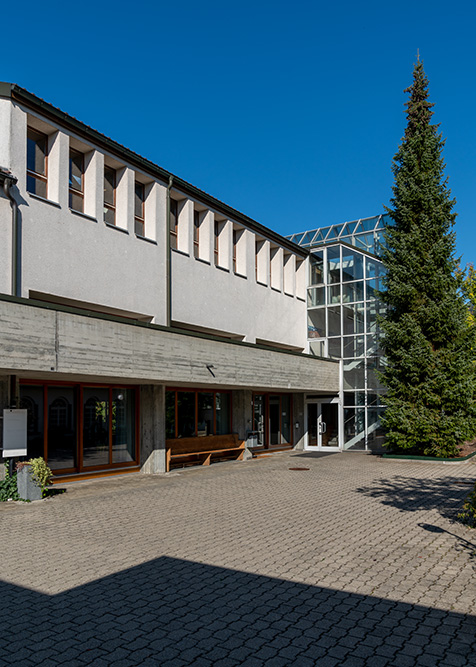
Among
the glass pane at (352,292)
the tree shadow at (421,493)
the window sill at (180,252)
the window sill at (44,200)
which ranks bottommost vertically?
the tree shadow at (421,493)

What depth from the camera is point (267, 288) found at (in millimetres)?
24016

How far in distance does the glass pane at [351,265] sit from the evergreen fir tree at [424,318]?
2.69m

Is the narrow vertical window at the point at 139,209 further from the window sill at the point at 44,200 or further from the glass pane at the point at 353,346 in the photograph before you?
the glass pane at the point at 353,346

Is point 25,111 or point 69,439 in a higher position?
point 25,111

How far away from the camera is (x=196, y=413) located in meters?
19.9

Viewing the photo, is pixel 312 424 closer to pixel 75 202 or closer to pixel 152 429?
pixel 152 429

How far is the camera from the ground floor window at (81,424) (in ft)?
47.1

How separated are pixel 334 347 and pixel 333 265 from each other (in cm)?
387

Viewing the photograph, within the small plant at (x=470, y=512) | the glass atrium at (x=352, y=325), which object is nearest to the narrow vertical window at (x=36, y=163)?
the small plant at (x=470, y=512)

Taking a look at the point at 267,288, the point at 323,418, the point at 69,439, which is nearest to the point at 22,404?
the point at 69,439

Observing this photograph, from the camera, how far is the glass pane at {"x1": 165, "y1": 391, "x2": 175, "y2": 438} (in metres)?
18.4

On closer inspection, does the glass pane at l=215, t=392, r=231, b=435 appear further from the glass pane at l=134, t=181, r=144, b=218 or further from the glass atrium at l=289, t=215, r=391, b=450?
the glass pane at l=134, t=181, r=144, b=218

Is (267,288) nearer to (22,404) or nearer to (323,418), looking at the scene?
(323,418)

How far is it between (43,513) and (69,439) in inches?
171
